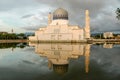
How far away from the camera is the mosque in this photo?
61219 mm

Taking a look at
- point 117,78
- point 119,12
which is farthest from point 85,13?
point 117,78

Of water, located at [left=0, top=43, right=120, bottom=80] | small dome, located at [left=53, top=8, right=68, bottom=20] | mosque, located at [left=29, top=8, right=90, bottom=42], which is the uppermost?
small dome, located at [left=53, top=8, right=68, bottom=20]

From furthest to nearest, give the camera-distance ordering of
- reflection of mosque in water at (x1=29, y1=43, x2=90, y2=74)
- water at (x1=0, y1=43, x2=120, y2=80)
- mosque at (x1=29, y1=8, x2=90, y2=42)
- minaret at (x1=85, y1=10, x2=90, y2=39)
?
1. minaret at (x1=85, y1=10, x2=90, y2=39)
2. mosque at (x1=29, y1=8, x2=90, y2=42)
3. reflection of mosque in water at (x1=29, y1=43, x2=90, y2=74)
4. water at (x1=0, y1=43, x2=120, y2=80)

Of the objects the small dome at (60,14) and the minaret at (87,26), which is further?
the minaret at (87,26)

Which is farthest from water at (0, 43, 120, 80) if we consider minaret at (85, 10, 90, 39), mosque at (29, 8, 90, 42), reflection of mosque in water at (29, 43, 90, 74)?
minaret at (85, 10, 90, 39)

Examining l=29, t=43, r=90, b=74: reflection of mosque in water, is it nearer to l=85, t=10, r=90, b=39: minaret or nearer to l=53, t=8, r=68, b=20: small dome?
l=53, t=8, r=68, b=20: small dome

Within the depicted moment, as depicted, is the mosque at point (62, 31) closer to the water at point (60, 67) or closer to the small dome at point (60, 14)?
the small dome at point (60, 14)

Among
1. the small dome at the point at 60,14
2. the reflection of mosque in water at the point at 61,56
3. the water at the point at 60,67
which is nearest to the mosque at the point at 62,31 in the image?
the small dome at the point at 60,14

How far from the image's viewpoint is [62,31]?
6338 cm

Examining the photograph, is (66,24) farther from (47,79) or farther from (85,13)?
(47,79)

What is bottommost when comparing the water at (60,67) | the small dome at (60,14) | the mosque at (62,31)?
the water at (60,67)

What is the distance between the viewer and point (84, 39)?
200 feet

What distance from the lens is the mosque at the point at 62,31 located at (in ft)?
201

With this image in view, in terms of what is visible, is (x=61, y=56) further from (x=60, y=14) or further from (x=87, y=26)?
(x=87, y=26)
